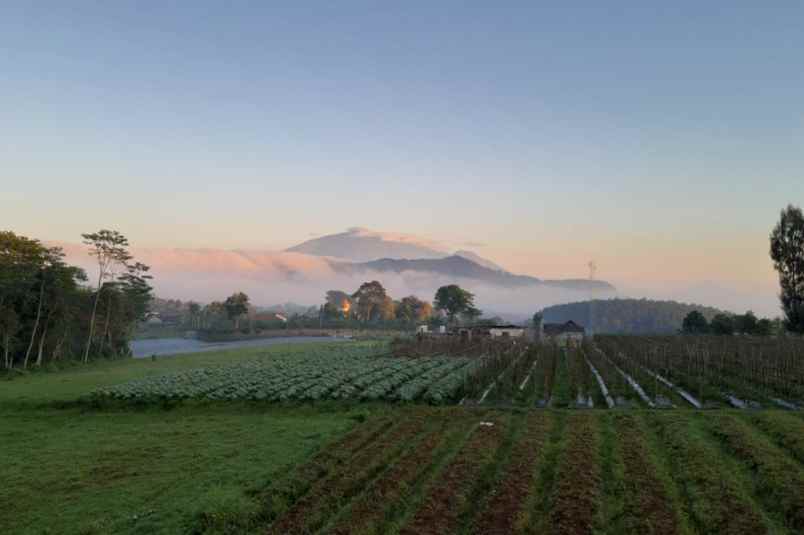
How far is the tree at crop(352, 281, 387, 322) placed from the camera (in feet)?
473

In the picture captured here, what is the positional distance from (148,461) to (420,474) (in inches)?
288

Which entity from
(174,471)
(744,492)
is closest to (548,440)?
(744,492)

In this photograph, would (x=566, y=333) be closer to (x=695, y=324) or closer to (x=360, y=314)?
(x=695, y=324)

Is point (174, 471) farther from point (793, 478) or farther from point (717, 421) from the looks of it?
point (717, 421)

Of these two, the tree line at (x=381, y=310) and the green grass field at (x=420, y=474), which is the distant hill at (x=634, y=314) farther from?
the green grass field at (x=420, y=474)

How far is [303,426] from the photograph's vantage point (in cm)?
1662

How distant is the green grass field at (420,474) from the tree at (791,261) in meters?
40.5

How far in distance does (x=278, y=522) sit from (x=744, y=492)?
28.4ft

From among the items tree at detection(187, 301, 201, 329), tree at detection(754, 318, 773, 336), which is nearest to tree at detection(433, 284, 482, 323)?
tree at detection(754, 318, 773, 336)

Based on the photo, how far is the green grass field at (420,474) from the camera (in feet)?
29.4

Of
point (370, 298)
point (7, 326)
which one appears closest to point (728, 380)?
point (7, 326)

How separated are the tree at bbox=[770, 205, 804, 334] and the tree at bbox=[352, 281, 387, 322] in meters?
103

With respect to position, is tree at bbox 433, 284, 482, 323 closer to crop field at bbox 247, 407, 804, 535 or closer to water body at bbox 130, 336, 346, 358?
water body at bbox 130, 336, 346, 358

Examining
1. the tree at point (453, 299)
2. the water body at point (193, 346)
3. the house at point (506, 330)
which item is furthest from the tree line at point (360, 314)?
the house at point (506, 330)
